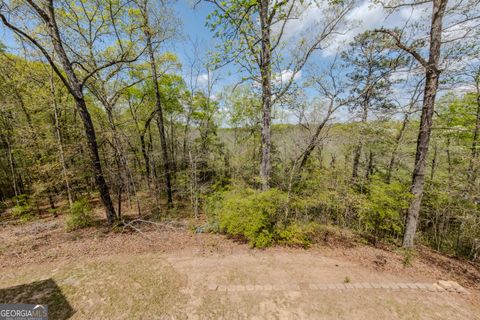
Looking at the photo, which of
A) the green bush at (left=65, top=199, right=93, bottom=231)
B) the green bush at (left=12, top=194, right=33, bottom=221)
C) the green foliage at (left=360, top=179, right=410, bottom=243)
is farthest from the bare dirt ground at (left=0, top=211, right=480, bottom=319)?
the green bush at (left=12, top=194, right=33, bottom=221)

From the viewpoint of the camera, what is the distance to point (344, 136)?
649 centimetres

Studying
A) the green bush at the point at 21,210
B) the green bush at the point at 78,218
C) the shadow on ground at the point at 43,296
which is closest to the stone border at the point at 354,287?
the shadow on ground at the point at 43,296

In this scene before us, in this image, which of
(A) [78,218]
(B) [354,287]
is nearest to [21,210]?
(A) [78,218]

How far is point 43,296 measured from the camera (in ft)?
10.7

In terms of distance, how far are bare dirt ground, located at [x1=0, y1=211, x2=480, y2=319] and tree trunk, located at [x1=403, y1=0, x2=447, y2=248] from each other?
3.87ft

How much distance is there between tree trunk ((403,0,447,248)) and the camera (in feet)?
14.8

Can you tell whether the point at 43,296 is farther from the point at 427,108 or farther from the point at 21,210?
the point at 427,108

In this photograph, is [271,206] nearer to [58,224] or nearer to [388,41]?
[388,41]

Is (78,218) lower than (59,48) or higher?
lower

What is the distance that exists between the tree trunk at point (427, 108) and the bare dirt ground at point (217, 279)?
3.87 feet

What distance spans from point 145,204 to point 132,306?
29.9ft

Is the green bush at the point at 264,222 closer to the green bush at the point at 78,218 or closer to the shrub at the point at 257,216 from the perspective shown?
the shrub at the point at 257,216

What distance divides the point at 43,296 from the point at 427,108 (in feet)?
31.0

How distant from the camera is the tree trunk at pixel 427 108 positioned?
4500 millimetres
